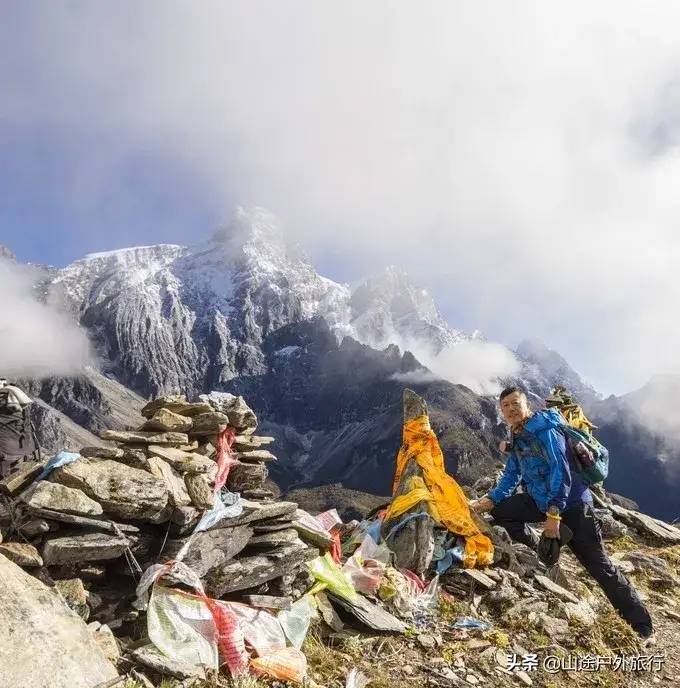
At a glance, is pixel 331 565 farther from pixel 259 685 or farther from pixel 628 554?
pixel 628 554

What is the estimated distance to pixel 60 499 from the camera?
715cm

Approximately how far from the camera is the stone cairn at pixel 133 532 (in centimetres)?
702

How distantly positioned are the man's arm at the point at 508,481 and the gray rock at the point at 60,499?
8.08 meters

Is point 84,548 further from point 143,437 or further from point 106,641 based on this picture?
point 143,437

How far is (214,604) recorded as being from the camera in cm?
727

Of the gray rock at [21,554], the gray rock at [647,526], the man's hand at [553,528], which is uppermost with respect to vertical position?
the gray rock at [647,526]

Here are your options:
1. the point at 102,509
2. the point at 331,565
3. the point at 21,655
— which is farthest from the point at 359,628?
the point at 21,655

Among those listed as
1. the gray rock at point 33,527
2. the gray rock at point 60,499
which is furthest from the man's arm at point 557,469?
the gray rock at point 33,527

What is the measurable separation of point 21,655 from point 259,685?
2.87 metres

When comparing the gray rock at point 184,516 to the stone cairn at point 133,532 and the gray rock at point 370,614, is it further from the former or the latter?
the gray rock at point 370,614

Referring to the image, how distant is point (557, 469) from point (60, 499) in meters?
8.15

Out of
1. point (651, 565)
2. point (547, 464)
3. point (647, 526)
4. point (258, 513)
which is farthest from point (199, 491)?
point (647, 526)

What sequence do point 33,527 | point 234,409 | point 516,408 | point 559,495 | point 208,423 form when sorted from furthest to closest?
1. point 234,409
2. point 208,423
3. point 516,408
4. point 559,495
5. point 33,527

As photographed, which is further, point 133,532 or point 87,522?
point 133,532
